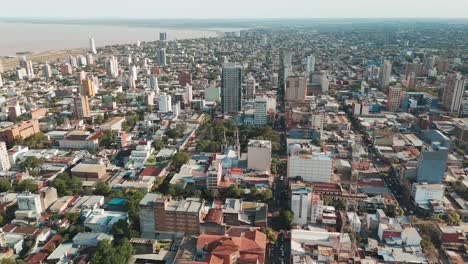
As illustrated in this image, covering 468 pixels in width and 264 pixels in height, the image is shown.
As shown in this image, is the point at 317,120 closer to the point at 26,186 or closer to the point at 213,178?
the point at 213,178

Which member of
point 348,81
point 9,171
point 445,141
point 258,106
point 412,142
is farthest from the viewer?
point 348,81

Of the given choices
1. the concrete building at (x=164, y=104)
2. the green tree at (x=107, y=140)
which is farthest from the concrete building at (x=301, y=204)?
the concrete building at (x=164, y=104)

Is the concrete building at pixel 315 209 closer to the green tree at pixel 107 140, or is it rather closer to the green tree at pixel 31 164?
the green tree at pixel 107 140

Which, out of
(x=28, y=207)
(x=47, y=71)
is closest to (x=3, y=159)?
(x=28, y=207)

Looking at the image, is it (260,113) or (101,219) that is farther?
(260,113)

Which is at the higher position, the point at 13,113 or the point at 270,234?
the point at 13,113

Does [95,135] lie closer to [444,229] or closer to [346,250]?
[346,250]

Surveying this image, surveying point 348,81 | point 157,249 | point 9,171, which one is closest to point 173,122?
point 9,171
